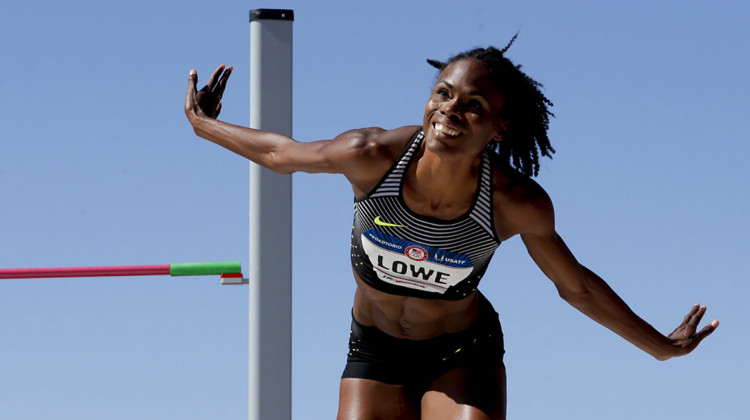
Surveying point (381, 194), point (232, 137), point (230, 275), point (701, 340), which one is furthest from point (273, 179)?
point (701, 340)

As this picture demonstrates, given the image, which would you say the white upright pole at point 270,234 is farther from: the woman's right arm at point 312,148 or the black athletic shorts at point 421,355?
the black athletic shorts at point 421,355

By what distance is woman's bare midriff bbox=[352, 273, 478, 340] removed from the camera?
16.4ft

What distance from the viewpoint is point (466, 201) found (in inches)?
185

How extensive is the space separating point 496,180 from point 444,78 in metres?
0.45

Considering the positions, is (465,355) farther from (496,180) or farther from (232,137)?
(232,137)

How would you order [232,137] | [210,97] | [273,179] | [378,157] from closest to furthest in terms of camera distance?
1. [378,157]
2. [232,137]
3. [210,97]
4. [273,179]

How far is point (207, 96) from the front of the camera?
542cm

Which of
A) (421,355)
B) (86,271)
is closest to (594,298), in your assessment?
(421,355)

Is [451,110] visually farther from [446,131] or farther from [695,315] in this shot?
[695,315]

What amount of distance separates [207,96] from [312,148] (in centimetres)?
88

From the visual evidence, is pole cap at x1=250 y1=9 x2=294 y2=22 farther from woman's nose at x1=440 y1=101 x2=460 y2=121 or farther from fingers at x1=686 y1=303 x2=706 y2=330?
fingers at x1=686 y1=303 x2=706 y2=330

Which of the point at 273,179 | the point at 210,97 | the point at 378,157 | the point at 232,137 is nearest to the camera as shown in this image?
the point at 378,157

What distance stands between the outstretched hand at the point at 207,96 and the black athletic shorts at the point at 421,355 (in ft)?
4.06

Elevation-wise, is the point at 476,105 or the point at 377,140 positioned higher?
the point at 476,105
